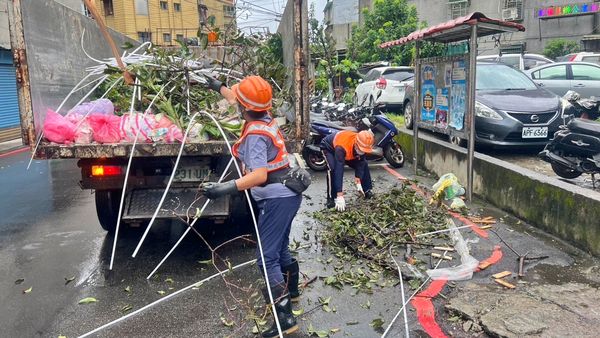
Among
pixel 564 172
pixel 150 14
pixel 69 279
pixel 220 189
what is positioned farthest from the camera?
pixel 150 14

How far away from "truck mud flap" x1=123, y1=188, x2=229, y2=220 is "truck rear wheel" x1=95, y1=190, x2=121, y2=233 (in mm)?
643

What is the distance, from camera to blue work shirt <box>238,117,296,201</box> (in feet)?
10.4

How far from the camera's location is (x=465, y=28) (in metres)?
6.16

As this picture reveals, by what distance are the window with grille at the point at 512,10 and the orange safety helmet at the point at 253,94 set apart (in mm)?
29452

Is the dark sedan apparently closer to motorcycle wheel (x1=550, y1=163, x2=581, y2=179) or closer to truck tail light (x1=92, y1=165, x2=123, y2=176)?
motorcycle wheel (x1=550, y1=163, x2=581, y2=179)

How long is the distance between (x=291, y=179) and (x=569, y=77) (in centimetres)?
1142

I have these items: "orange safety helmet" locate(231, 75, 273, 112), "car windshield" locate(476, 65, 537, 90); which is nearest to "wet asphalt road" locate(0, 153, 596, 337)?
"orange safety helmet" locate(231, 75, 273, 112)

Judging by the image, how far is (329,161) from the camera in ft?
19.6

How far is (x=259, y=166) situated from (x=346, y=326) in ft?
4.16

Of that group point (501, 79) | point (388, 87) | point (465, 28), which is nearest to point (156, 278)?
point (465, 28)

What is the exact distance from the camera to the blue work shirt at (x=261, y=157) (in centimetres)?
316

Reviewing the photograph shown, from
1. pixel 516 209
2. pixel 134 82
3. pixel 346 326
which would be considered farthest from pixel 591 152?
pixel 134 82

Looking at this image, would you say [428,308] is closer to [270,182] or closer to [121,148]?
[270,182]

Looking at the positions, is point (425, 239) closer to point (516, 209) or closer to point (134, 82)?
point (516, 209)
